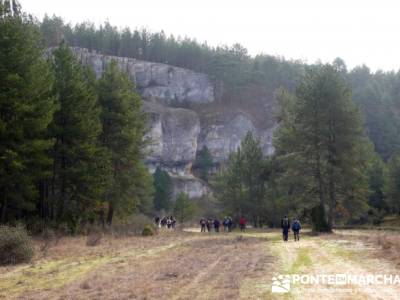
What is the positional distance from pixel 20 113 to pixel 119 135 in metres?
11.2

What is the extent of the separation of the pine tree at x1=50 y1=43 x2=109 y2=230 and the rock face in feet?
216

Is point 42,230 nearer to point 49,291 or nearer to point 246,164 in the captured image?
point 49,291

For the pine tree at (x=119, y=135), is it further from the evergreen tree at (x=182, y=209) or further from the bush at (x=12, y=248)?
the evergreen tree at (x=182, y=209)

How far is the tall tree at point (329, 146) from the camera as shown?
3581cm

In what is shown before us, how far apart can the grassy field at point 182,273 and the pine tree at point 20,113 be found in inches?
229

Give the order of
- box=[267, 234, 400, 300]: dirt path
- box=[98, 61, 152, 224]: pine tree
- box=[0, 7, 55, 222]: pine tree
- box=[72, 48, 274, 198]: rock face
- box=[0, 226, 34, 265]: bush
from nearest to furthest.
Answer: box=[267, 234, 400, 300]: dirt path < box=[0, 226, 34, 265]: bush < box=[0, 7, 55, 222]: pine tree < box=[98, 61, 152, 224]: pine tree < box=[72, 48, 274, 198]: rock face

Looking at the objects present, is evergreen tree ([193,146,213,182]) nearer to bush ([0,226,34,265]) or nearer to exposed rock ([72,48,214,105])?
exposed rock ([72,48,214,105])

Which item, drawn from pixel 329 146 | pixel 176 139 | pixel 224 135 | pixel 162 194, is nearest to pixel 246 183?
pixel 329 146

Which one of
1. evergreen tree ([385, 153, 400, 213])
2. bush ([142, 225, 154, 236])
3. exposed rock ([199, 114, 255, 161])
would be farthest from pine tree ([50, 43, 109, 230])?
exposed rock ([199, 114, 255, 161])

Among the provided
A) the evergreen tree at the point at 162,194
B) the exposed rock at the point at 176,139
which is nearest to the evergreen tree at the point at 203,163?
the exposed rock at the point at 176,139

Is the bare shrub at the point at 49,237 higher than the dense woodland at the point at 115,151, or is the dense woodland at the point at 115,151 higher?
the dense woodland at the point at 115,151

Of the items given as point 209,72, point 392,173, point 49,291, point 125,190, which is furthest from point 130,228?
point 209,72

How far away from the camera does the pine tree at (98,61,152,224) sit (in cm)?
3406

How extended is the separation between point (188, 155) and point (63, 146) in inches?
3179
